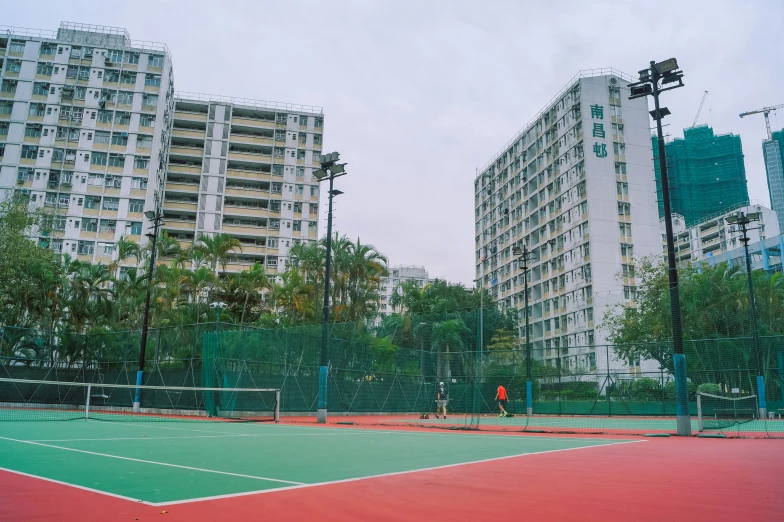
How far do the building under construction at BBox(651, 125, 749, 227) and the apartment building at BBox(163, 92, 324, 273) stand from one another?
92.9 meters

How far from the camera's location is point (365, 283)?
45.2 m

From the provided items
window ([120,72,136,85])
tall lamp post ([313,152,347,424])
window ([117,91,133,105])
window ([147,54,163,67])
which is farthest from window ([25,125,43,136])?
tall lamp post ([313,152,347,424])

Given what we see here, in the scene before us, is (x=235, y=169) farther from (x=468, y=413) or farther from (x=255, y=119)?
(x=468, y=413)

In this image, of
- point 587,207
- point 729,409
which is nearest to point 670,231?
point 729,409

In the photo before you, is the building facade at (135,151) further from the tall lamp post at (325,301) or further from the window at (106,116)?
the tall lamp post at (325,301)

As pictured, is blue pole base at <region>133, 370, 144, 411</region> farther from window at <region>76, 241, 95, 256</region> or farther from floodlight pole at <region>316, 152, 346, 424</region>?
window at <region>76, 241, 95, 256</region>

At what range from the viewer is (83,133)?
67188 millimetres

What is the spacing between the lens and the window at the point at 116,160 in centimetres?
6731

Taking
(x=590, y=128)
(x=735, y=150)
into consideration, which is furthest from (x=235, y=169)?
(x=735, y=150)

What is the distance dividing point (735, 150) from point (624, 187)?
92.1 m

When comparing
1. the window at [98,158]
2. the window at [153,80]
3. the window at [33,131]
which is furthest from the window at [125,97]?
the window at [33,131]

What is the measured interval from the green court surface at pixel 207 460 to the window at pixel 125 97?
63.7 metres

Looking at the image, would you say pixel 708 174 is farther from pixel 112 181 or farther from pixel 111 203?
pixel 111 203

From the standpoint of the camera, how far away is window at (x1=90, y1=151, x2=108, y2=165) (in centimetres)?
6681
